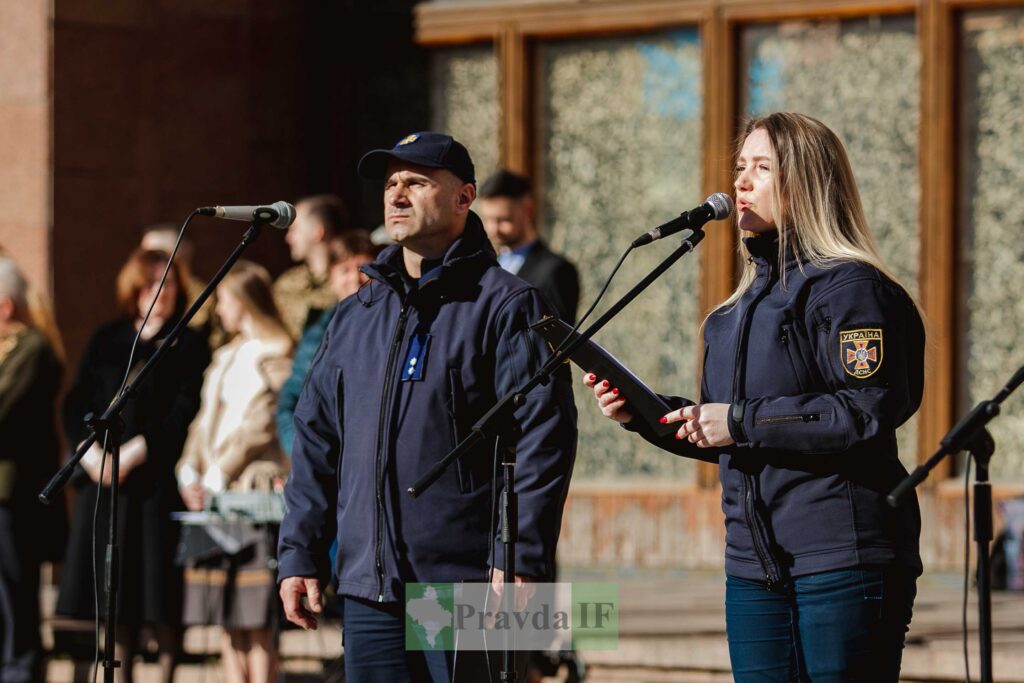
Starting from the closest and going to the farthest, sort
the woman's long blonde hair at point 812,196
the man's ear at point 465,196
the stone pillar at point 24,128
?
1. the woman's long blonde hair at point 812,196
2. the man's ear at point 465,196
3. the stone pillar at point 24,128

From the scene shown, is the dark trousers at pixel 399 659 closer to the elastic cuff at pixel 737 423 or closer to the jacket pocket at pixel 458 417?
the jacket pocket at pixel 458 417

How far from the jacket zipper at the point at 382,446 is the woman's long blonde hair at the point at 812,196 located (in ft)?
3.83

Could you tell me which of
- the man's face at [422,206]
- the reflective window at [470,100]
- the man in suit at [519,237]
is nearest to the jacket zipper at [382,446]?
the man's face at [422,206]

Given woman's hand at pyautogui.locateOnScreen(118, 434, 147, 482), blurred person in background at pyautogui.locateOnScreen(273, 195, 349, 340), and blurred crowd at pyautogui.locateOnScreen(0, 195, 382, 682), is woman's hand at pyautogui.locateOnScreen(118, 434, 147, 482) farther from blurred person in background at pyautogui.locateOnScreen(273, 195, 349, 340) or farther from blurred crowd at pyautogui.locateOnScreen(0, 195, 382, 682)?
blurred person in background at pyautogui.locateOnScreen(273, 195, 349, 340)

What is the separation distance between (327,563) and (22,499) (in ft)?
12.2

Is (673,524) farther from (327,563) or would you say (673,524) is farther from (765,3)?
(327,563)

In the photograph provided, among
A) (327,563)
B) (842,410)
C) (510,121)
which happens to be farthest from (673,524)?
(842,410)

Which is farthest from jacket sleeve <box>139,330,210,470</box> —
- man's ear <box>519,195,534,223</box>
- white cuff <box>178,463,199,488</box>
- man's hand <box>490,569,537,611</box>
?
man's hand <box>490,569,537,611</box>

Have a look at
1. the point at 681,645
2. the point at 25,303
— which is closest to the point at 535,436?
the point at 681,645

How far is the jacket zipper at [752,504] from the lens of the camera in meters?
4.47

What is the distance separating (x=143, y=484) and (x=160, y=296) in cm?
85

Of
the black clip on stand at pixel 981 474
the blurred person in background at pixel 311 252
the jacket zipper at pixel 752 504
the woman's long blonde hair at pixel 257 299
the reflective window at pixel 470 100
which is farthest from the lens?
the reflective window at pixel 470 100

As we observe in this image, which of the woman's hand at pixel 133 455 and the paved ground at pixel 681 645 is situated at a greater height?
the woman's hand at pixel 133 455

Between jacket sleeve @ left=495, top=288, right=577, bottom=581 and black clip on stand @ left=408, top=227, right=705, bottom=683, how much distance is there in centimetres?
15
